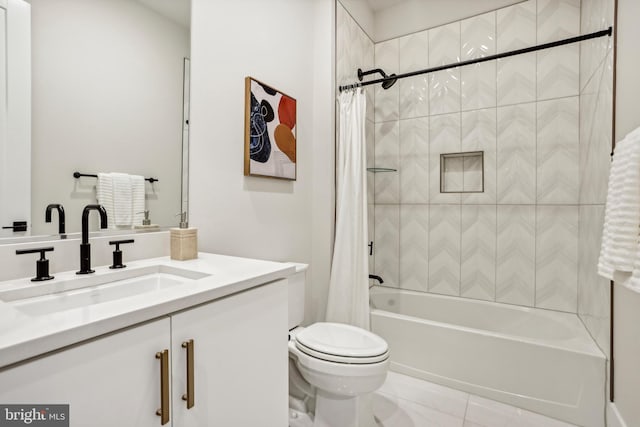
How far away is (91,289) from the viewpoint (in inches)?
36.8

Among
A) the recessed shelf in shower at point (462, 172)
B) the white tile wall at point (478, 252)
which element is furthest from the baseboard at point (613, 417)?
the recessed shelf in shower at point (462, 172)

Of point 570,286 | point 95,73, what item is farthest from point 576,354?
point 95,73

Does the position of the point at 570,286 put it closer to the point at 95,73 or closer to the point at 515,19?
the point at 515,19

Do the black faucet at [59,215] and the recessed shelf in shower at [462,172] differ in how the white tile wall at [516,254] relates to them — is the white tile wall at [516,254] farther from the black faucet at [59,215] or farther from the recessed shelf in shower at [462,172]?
the black faucet at [59,215]

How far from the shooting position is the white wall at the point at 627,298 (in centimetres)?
130

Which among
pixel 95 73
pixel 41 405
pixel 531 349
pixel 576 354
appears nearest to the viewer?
pixel 41 405

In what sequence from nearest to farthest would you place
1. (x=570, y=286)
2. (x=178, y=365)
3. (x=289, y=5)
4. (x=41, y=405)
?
(x=41, y=405) < (x=178, y=365) < (x=289, y=5) < (x=570, y=286)

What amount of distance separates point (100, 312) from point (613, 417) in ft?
7.05

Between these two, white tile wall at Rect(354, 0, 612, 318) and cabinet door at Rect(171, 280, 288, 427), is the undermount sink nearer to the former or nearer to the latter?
cabinet door at Rect(171, 280, 288, 427)

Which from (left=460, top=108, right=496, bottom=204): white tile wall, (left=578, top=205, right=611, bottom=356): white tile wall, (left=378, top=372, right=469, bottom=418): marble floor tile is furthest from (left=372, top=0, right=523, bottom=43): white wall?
(left=378, top=372, right=469, bottom=418): marble floor tile

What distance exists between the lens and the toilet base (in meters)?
1.45

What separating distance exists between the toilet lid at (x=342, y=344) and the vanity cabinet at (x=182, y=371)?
1.13ft

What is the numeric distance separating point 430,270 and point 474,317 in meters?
0.47

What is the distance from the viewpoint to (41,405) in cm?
53
